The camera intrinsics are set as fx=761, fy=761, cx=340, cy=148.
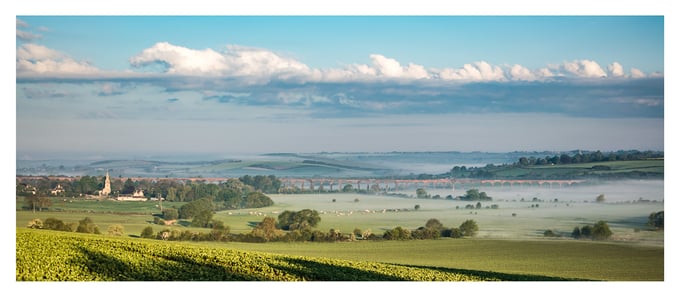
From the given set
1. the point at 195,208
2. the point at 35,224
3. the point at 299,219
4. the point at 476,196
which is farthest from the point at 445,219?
the point at 35,224

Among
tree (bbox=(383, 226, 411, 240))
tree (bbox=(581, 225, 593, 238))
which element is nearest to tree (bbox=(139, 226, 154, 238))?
tree (bbox=(383, 226, 411, 240))

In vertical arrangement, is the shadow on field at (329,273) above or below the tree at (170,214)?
below

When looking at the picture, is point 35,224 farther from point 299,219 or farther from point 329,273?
point 329,273

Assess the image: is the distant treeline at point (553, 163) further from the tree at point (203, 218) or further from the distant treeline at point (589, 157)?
the tree at point (203, 218)

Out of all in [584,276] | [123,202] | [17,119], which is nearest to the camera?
[584,276]

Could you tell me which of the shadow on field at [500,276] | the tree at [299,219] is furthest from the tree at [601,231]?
the tree at [299,219]

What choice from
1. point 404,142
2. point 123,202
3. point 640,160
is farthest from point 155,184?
point 640,160
